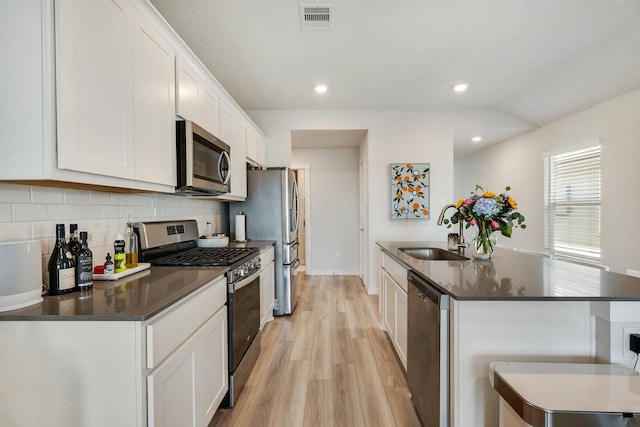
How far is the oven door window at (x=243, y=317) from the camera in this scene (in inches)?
71.2

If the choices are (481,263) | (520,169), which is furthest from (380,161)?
(481,263)

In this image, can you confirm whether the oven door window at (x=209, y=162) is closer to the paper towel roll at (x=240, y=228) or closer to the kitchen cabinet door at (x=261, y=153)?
the paper towel roll at (x=240, y=228)

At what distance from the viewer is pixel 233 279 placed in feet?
5.95

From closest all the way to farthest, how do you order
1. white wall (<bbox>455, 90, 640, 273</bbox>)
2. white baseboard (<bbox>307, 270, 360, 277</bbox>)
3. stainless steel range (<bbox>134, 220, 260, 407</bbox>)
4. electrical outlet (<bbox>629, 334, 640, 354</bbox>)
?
electrical outlet (<bbox>629, 334, 640, 354</bbox>)
stainless steel range (<bbox>134, 220, 260, 407</bbox>)
white wall (<bbox>455, 90, 640, 273</bbox>)
white baseboard (<bbox>307, 270, 360, 277</bbox>)

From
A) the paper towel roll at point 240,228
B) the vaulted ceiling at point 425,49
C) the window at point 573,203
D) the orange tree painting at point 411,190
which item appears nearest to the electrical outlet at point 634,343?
the vaulted ceiling at point 425,49

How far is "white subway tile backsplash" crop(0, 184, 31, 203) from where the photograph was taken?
1148 millimetres

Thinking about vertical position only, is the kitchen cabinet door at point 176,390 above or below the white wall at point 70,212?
below

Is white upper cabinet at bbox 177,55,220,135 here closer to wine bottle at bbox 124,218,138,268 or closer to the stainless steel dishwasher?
wine bottle at bbox 124,218,138,268

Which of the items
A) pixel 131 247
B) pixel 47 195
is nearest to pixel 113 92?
pixel 47 195

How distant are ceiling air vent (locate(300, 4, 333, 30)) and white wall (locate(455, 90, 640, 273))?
302cm

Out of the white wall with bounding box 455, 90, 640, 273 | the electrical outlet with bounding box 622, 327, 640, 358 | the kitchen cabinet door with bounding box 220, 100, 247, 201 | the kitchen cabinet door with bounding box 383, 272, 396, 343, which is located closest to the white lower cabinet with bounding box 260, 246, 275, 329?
the kitchen cabinet door with bounding box 220, 100, 247, 201

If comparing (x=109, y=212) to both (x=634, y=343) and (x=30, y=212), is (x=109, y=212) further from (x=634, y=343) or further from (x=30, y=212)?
(x=634, y=343)

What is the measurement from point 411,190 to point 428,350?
3.08 metres

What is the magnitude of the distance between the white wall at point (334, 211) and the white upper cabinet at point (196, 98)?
3274 mm
